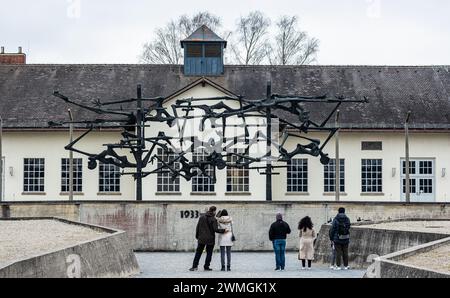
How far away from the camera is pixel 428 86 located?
58281mm

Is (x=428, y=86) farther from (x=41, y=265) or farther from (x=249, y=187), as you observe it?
(x=41, y=265)

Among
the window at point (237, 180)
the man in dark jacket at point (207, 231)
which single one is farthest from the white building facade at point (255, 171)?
the man in dark jacket at point (207, 231)

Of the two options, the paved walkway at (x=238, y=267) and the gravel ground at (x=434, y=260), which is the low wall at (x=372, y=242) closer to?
the paved walkway at (x=238, y=267)

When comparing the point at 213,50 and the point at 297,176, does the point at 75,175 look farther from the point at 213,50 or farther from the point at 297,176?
the point at 297,176

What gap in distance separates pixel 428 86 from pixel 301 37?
20.5 metres

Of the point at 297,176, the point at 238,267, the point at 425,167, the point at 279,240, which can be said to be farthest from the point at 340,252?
the point at 425,167

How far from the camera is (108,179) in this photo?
55.0 metres

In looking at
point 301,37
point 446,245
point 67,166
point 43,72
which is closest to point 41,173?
point 67,166

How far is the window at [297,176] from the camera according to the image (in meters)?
55.0

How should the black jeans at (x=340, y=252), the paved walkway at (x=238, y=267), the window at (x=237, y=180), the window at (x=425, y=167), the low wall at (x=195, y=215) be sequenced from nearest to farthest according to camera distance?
the paved walkway at (x=238, y=267) → the black jeans at (x=340, y=252) → the low wall at (x=195, y=215) → the window at (x=237, y=180) → the window at (x=425, y=167)

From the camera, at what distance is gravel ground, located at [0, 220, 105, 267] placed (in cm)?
2177

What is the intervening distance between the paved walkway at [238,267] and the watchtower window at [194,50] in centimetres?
2119

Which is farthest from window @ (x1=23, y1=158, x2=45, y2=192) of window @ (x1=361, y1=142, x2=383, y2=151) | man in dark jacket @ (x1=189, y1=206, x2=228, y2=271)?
man in dark jacket @ (x1=189, y1=206, x2=228, y2=271)

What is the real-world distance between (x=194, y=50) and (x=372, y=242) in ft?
97.9
